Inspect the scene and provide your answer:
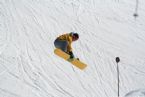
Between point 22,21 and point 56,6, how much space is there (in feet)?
7.77

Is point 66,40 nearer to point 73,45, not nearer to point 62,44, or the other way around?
point 62,44

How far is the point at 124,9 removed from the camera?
20.4 meters

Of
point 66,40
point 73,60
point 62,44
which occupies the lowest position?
point 73,60

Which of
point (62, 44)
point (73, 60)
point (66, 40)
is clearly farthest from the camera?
point (73, 60)

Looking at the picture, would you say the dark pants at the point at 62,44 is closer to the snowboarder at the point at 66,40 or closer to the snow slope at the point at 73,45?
the snowboarder at the point at 66,40

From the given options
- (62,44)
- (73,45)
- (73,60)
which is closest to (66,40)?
(62,44)

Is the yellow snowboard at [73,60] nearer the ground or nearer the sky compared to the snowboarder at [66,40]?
nearer the ground

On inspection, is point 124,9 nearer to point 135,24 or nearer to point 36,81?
point 135,24

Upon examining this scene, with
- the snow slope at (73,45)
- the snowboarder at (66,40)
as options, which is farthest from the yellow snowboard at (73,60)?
the snowboarder at (66,40)

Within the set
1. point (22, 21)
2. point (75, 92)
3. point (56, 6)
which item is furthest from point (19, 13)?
point (75, 92)

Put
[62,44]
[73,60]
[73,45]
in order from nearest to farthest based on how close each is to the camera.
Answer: [62,44] → [73,60] → [73,45]

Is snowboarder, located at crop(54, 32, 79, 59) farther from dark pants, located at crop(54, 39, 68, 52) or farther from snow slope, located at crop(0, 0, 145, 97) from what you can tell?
snow slope, located at crop(0, 0, 145, 97)

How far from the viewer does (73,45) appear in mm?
17703

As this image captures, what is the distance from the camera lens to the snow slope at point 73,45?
15156 millimetres
